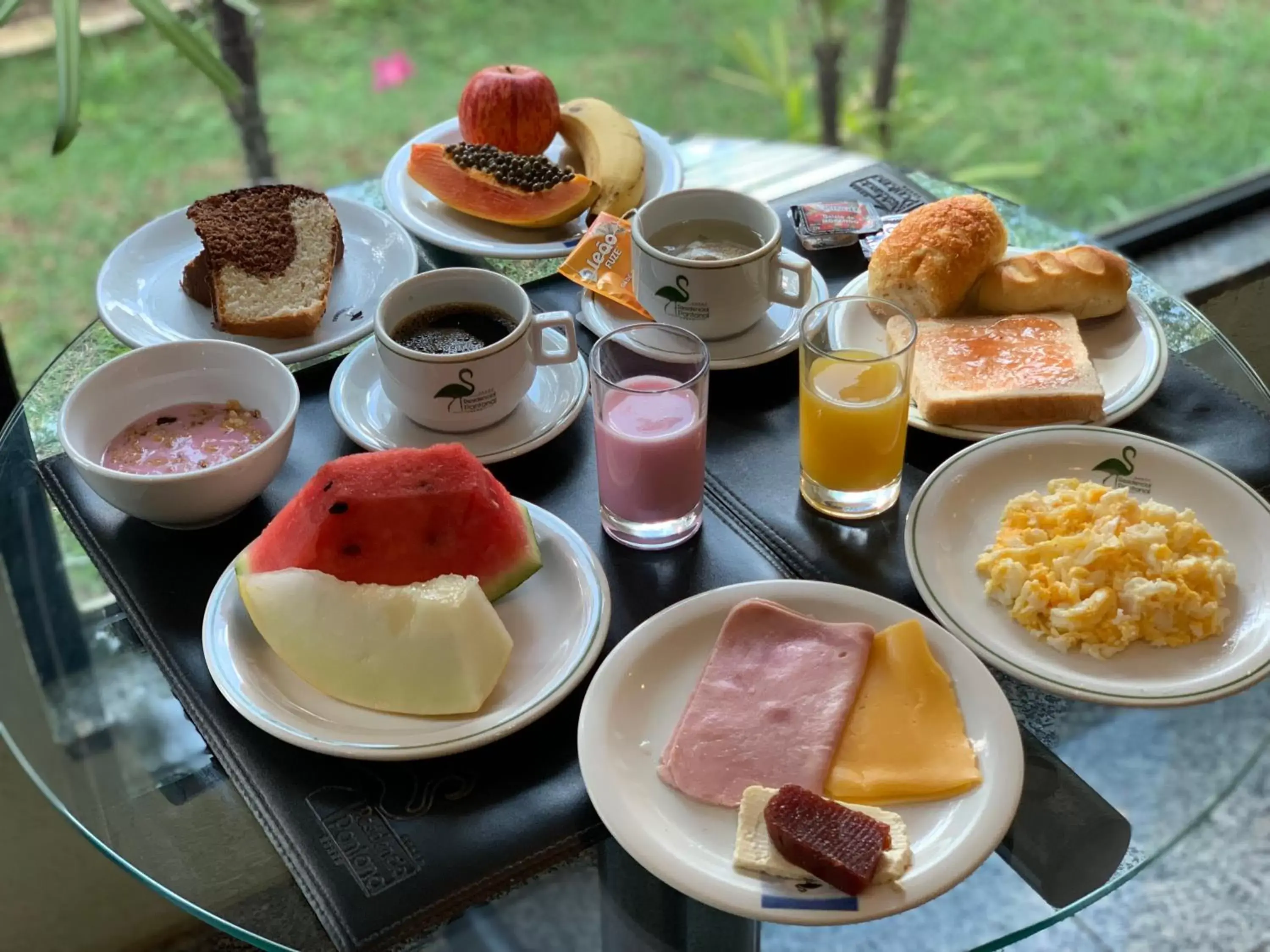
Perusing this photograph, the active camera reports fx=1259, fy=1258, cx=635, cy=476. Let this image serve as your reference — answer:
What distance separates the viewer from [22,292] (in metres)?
2.99

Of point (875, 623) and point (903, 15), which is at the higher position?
point (875, 623)

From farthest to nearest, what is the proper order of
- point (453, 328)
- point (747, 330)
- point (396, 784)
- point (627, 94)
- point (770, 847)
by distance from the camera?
point (627, 94)
point (747, 330)
point (453, 328)
point (396, 784)
point (770, 847)

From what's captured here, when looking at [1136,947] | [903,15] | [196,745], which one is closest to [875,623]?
[196,745]

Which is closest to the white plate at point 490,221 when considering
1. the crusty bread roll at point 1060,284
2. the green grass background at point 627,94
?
the crusty bread roll at point 1060,284

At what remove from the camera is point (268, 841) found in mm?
1017

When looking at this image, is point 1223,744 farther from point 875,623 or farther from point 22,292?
point 22,292

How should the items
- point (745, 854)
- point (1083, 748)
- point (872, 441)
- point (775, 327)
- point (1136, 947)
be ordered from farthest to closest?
point (1136, 947)
point (775, 327)
point (872, 441)
point (1083, 748)
point (745, 854)

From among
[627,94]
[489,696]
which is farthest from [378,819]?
[627,94]

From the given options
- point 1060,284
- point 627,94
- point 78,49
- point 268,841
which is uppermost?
point 78,49

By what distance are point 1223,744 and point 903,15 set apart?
→ 7.23ft

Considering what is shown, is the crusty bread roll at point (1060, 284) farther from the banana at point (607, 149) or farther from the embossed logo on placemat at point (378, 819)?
the embossed logo on placemat at point (378, 819)

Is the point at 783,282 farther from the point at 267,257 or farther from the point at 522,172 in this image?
the point at 267,257

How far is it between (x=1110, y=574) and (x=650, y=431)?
0.44 m

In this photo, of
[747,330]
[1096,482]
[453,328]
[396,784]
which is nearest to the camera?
[396,784]
